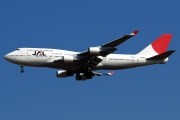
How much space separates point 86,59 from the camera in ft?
217

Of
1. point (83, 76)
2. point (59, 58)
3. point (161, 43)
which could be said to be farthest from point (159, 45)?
point (59, 58)

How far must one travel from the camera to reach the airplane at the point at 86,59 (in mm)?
64188

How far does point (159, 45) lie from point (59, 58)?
1576 cm

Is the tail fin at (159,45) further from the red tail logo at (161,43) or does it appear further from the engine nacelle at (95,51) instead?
the engine nacelle at (95,51)

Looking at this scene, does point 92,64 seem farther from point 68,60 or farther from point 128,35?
point 128,35

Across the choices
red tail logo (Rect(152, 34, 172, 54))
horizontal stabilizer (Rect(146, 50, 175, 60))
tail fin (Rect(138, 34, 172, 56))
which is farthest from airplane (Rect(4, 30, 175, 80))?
red tail logo (Rect(152, 34, 172, 54))

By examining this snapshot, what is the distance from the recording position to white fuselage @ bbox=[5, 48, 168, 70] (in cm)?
6556

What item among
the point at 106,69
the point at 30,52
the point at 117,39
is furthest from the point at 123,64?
the point at 30,52

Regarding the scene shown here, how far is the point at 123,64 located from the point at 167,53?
5.92m

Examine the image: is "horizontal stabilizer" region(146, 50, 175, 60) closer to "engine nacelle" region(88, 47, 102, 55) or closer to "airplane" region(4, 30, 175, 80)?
"airplane" region(4, 30, 175, 80)

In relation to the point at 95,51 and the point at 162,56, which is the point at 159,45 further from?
Answer: the point at 95,51

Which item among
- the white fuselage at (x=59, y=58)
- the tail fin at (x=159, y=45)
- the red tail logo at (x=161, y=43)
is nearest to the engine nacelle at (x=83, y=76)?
the white fuselage at (x=59, y=58)

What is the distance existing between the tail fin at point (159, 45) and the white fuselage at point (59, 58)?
314 centimetres

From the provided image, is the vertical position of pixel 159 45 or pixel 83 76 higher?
pixel 159 45
